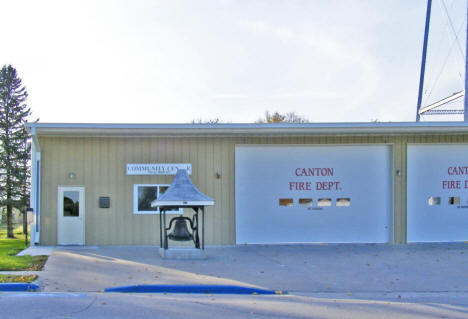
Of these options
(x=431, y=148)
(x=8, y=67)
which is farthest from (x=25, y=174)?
(x=431, y=148)

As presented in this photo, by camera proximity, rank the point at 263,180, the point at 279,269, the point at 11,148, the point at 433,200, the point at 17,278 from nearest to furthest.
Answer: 1. the point at 17,278
2. the point at 279,269
3. the point at 263,180
4. the point at 433,200
5. the point at 11,148

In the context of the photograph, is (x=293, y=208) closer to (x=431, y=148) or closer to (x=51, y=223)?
(x=431, y=148)

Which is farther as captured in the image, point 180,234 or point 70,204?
point 70,204

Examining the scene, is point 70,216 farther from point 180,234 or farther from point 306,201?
point 306,201

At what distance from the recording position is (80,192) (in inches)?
558

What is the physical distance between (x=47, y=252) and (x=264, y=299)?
7400 mm

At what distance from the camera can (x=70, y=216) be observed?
46.5ft

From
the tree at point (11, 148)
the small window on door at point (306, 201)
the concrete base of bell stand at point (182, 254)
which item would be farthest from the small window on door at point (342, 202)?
the tree at point (11, 148)

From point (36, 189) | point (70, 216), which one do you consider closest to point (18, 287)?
point (70, 216)

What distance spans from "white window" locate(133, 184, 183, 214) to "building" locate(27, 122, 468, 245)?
0.03m

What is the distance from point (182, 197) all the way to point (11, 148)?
30.3 metres

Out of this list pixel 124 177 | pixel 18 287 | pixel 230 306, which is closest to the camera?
pixel 230 306

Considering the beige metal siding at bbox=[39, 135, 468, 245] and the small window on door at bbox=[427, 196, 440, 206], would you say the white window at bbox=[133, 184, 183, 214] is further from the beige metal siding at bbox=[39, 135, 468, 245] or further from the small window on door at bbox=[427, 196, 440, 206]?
the small window on door at bbox=[427, 196, 440, 206]

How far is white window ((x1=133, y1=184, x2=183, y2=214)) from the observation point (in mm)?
14281
